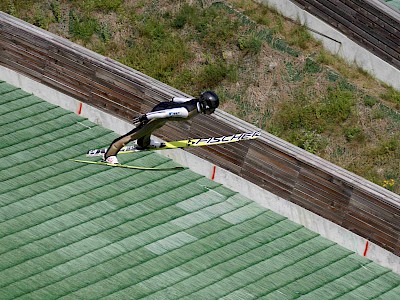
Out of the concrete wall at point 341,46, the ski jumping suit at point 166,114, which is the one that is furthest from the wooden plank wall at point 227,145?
the concrete wall at point 341,46

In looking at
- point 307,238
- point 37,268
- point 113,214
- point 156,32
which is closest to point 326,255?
point 307,238

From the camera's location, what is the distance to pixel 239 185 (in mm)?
24531

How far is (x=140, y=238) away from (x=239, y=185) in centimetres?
318

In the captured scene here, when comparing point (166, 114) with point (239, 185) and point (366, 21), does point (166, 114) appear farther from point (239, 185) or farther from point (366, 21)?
point (366, 21)

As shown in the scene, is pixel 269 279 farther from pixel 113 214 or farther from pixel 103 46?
pixel 103 46

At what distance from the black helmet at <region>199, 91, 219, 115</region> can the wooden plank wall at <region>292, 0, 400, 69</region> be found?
10.8 meters

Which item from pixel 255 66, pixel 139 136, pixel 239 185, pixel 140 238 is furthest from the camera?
pixel 255 66

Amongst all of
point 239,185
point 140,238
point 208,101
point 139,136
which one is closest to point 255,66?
point 239,185

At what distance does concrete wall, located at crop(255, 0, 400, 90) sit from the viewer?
29312 mm

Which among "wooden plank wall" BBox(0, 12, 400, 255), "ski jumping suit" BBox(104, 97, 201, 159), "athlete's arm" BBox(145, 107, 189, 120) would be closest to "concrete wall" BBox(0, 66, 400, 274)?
"wooden plank wall" BBox(0, 12, 400, 255)

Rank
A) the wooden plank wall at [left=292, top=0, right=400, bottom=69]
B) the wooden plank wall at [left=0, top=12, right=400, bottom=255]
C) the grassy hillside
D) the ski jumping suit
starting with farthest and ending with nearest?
the wooden plank wall at [left=292, top=0, right=400, bottom=69]
the grassy hillside
the wooden plank wall at [left=0, top=12, right=400, bottom=255]
the ski jumping suit

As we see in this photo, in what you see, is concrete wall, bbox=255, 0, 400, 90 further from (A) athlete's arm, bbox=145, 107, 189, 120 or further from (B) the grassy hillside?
(A) athlete's arm, bbox=145, 107, 189, 120

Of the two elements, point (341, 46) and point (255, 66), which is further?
point (341, 46)

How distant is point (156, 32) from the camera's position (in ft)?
102
